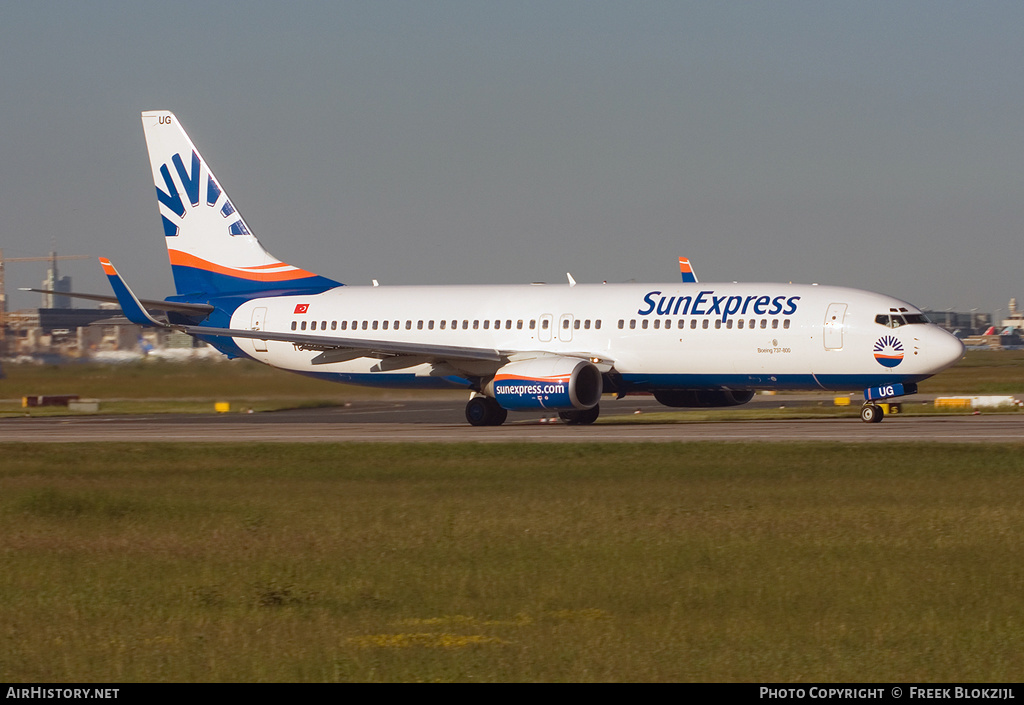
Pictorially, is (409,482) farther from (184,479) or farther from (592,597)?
(592,597)

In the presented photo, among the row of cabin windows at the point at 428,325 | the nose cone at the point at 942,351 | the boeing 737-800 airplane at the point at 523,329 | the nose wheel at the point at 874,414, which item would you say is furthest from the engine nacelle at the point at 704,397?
the nose cone at the point at 942,351

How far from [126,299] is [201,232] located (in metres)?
7.33

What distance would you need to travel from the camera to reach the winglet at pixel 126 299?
3738 cm

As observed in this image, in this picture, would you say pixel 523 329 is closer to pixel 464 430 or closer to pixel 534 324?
pixel 534 324

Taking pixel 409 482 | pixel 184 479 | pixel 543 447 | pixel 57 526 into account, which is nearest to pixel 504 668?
pixel 57 526

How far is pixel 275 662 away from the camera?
975cm

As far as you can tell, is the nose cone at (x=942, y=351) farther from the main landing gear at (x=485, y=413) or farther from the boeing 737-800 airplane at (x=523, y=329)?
the main landing gear at (x=485, y=413)

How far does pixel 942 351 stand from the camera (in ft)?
111

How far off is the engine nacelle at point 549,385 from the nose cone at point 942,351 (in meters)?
8.84

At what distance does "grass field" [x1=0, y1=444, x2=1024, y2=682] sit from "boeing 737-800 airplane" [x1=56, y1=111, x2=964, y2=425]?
11690 millimetres

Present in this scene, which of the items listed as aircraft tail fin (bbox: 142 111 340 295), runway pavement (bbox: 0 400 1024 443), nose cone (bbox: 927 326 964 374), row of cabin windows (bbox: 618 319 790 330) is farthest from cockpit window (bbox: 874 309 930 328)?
aircraft tail fin (bbox: 142 111 340 295)

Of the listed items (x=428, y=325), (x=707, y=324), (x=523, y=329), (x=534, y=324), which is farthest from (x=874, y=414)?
(x=428, y=325)

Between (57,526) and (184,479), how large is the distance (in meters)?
5.86

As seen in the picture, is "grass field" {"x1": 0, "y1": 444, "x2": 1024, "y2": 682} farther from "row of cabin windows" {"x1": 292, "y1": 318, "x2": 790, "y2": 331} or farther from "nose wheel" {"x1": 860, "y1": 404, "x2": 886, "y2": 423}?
"nose wheel" {"x1": 860, "y1": 404, "x2": 886, "y2": 423}
